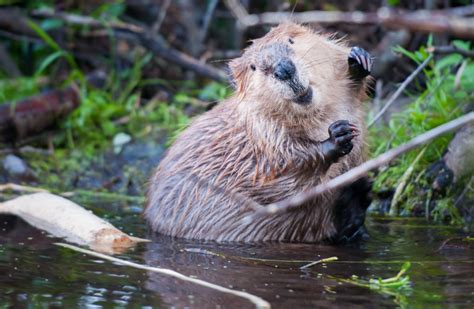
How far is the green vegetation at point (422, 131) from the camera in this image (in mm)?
4141

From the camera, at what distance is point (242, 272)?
9.32ft

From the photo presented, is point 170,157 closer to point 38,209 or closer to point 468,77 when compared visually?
point 38,209

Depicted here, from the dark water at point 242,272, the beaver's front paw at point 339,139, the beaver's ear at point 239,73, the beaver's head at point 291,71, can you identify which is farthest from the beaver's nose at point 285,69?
the dark water at point 242,272

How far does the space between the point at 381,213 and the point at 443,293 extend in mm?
1779

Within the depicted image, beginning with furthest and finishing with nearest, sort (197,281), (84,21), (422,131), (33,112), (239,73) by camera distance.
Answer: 1. (84,21)
2. (33,112)
3. (422,131)
4. (239,73)
5. (197,281)

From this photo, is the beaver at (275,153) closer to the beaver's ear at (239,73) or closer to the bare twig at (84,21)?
the beaver's ear at (239,73)

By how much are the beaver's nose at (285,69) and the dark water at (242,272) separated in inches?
26.3

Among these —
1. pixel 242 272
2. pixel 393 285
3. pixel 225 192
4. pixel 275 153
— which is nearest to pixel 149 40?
pixel 225 192

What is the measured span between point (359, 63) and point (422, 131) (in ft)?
2.55

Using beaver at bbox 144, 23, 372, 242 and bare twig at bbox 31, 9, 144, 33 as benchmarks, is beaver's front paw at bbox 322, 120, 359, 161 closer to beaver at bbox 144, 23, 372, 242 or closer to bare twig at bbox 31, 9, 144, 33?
beaver at bbox 144, 23, 372, 242

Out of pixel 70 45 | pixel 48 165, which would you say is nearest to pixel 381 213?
pixel 48 165

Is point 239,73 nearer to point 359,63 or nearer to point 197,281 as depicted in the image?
point 359,63

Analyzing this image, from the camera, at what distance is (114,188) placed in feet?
16.9

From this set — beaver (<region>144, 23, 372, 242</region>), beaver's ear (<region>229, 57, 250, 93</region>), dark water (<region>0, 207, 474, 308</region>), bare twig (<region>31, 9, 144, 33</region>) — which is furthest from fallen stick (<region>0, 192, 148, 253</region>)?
bare twig (<region>31, 9, 144, 33</region>)
